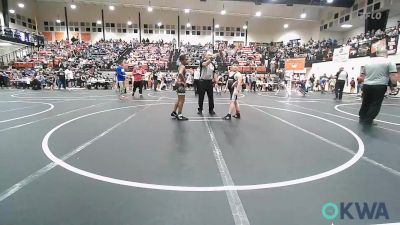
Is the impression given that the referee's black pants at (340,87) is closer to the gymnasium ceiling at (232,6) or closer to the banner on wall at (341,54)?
the banner on wall at (341,54)

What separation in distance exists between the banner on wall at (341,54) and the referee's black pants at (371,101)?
19.4m

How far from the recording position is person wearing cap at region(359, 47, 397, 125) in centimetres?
628

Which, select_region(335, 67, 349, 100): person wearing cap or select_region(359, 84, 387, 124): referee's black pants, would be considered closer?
select_region(359, 84, 387, 124): referee's black pants

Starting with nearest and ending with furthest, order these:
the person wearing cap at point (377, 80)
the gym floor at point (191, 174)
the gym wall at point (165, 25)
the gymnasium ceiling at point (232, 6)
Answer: the gym floor at point (191, 174) < the person wearing cap at point (377, 80) < the gymnasium ceiling at point (232, 6) < the gym wall at point (165, 25)

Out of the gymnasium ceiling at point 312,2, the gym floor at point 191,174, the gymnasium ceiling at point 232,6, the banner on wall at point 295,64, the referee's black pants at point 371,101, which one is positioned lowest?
the gym floor at point 191,174

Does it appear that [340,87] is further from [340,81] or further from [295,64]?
[295,64]

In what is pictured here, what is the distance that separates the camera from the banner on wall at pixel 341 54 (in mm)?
23531

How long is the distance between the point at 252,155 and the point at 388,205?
1.79 meters

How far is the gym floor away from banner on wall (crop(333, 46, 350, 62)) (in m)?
20.4

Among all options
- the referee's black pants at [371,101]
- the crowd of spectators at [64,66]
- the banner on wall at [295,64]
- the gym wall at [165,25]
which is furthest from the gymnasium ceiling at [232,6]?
the referee's black pants at [371,101]

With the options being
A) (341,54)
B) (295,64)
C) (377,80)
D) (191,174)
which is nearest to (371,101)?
(377,80)

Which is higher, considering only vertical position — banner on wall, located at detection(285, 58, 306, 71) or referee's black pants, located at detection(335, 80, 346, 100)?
banner on wall, located at detection(285, 58, 306, 71)

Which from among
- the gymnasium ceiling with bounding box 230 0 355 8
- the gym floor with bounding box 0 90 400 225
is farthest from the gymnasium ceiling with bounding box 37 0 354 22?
the gym floor with bounding box 0 90 400 225

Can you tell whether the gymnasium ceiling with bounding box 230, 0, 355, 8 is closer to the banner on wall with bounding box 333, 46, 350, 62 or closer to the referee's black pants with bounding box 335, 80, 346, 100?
the banner on wall with bounding box 333, 46, 350, 62
